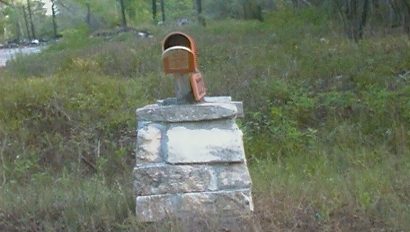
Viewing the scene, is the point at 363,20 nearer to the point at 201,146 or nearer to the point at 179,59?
the point at 179,59

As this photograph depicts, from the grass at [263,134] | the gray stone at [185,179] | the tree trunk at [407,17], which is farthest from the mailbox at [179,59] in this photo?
the tree trunk at [407,17]

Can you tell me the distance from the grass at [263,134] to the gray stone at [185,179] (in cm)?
20

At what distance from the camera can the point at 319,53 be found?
10.9 meters

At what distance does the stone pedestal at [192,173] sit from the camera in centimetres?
306

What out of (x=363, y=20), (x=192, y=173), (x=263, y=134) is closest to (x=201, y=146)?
(x=192, y=173)

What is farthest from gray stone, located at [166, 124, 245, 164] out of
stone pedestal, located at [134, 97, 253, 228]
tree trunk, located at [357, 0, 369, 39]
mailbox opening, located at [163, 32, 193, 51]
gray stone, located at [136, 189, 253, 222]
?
tree trunk, located at [357, 0, 369, 39]

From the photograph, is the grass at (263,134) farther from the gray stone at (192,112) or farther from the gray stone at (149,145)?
the gray stone at (192,112)

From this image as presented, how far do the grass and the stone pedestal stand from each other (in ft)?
0.48

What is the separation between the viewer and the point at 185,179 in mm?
3059

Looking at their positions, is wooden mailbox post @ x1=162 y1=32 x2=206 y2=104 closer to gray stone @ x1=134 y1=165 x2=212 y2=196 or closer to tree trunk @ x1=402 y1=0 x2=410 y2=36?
gray stone @ x1=134 y1=165 x2=212 y2=196

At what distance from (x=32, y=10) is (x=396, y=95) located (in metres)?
51.6

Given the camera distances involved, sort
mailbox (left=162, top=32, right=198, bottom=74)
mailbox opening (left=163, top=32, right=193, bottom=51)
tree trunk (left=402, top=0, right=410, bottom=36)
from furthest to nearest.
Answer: tree trunk (left=402, top=0, right=410, bottom=36)
mailbox opening (left=163, top=32, right=193, bottom=51)
mailbox (left=162, top=32, right=198, bottom=74)

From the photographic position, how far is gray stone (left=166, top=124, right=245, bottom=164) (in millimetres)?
3084

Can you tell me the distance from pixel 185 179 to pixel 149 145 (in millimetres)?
279
